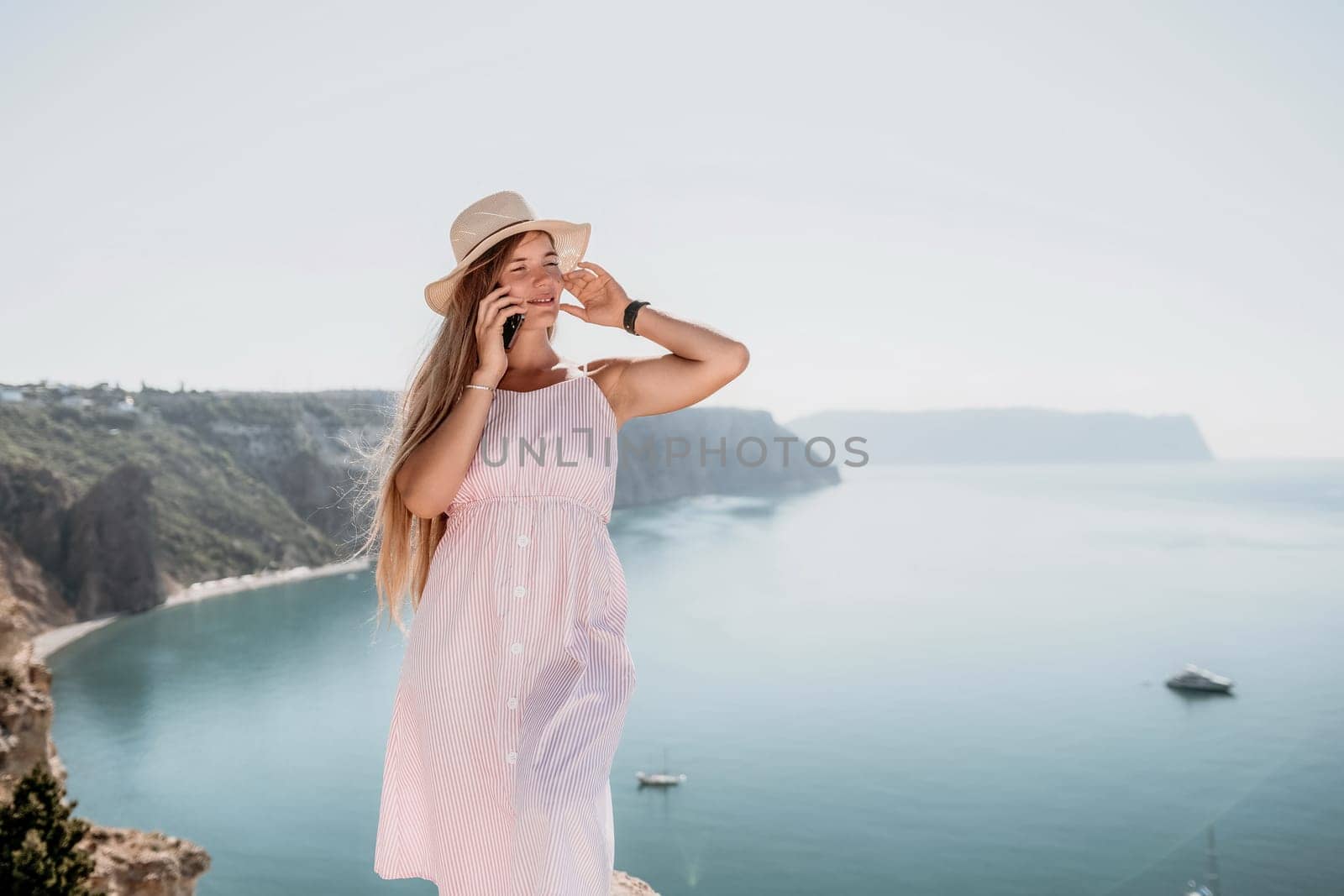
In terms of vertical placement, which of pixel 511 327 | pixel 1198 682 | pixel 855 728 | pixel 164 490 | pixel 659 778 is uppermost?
pixel 164 490

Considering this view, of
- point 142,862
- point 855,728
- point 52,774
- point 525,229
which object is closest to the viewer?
point 525,229

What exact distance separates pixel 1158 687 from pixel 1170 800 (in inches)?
426

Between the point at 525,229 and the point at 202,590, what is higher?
the point at 202,590

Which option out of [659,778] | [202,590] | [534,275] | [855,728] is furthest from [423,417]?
[202,590]

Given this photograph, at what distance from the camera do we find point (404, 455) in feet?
5.72

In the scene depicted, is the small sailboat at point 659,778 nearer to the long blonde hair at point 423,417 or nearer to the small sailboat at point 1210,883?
the small sailboat at point 1210,883

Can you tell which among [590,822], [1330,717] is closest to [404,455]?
[590,822]

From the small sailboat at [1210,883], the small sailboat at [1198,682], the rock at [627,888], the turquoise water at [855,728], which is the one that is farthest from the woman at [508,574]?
the small sailboat at [1198,682]

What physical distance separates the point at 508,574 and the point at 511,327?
1.67 ft

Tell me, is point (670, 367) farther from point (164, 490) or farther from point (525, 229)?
point (164, 490)

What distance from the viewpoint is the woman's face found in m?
1.77

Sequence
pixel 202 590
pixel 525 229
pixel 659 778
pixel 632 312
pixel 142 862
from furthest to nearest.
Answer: pixel 202 590
pixel 659 778
pixel 142 862
pixel 632 312
pixel 525 229

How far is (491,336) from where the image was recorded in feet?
5.55

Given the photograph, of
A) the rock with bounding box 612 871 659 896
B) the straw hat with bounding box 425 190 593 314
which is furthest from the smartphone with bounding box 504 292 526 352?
the rock with bounding box 612 871 659 896
